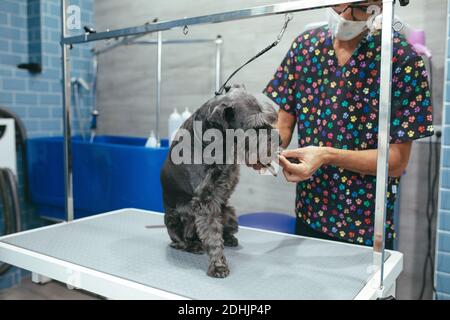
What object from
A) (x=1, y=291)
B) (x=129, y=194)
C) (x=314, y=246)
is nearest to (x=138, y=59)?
(x=129, y=194)

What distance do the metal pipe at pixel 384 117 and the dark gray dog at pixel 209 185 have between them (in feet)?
0.74

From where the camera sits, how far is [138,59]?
2941 millimetres

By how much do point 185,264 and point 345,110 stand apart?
0.68 meters

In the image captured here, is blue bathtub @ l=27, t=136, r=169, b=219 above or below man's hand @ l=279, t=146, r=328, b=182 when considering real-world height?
below

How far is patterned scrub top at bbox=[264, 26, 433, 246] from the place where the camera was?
1.16 metres

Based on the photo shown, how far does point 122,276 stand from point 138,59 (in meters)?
2.25

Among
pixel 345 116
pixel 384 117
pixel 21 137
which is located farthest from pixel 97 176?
pixel 384 117

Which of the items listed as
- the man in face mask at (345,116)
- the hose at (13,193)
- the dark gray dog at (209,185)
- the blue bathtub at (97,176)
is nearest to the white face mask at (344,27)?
the man in face mask at (345,116)

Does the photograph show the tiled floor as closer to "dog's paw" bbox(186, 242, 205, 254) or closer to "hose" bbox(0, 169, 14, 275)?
"hose" bbox(0, 169, 14, 275)

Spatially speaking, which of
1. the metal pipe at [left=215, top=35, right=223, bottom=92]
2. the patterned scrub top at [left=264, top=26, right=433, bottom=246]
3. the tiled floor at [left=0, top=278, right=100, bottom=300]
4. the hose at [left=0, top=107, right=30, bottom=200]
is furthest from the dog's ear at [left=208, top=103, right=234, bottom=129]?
the hose at [left=0, top=107, right=30, bottom=200]

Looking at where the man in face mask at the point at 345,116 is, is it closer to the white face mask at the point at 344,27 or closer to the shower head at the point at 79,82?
the white face mask at the point at 344,27

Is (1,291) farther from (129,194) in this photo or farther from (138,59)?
(138,59)

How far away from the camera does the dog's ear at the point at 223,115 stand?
0.93 meters

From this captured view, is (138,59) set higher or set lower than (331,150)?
higher
